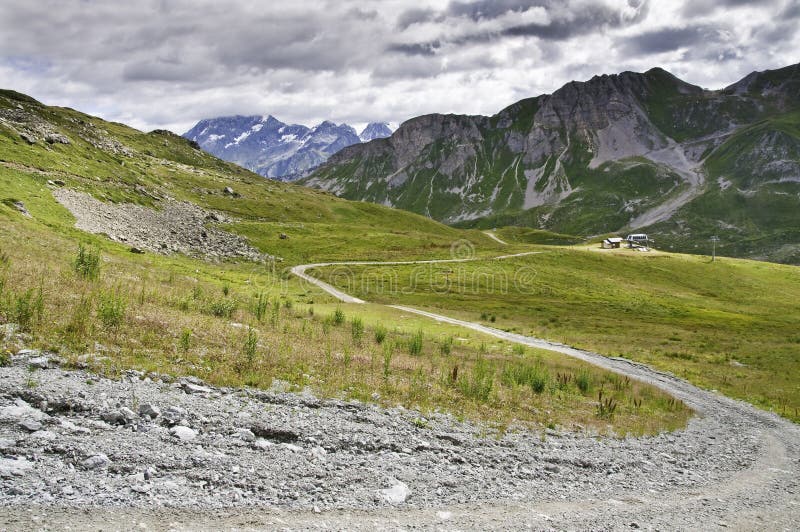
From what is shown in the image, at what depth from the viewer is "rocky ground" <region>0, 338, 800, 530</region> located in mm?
8750

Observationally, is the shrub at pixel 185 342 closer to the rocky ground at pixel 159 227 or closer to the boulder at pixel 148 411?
the boulder at pixel 148 411

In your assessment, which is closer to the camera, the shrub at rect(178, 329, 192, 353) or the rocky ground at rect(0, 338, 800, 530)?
the rocky ground at rect(0, 338, 800, 530)

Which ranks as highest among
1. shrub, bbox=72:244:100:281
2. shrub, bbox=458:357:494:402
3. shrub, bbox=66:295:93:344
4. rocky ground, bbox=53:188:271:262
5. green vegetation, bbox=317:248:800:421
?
rocky ground, bbox=53:188:271:262

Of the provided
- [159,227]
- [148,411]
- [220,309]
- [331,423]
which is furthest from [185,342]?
[159,227]

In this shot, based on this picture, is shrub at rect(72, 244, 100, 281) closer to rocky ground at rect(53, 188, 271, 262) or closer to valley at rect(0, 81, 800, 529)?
valley at rect(0, 81, 800, 529)

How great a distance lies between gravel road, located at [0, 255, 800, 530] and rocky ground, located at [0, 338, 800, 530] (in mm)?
40

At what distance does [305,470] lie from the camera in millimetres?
11000

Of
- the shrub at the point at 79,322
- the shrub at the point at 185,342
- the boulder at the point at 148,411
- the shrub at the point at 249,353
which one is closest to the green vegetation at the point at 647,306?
the shrub at the point at 249,353

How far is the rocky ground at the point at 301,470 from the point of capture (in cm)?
875

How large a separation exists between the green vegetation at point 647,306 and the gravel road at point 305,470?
34.1ft

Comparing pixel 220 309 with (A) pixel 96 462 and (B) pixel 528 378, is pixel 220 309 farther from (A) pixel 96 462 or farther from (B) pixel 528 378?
(B) pixel 528 378

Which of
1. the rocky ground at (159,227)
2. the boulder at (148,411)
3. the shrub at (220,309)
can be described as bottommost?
the boulder at (148,411)

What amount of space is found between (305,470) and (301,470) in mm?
100

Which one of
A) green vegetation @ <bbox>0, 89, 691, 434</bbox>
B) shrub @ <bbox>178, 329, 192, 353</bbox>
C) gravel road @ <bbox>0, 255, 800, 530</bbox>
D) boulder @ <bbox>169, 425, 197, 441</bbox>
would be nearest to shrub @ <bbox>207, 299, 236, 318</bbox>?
green vegetation @ <bbox>0, 89, 691, 434</bbox>
